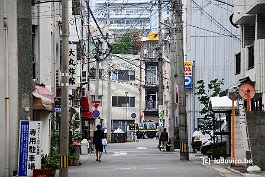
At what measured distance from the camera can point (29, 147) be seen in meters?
22.0

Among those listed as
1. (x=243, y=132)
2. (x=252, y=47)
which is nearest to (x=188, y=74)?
(x=252, y=47)

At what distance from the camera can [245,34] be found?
3434 centimetres

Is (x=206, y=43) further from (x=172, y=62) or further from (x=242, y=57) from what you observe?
(x=242, y=57)

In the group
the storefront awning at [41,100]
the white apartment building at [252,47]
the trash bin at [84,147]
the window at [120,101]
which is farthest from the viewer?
the window at [120,101]

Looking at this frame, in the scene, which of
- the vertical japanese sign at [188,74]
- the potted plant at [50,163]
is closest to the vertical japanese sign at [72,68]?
the potted plant at [50,163]

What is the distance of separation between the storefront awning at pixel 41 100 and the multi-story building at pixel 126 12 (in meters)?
18.4

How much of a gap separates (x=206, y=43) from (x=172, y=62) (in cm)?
329

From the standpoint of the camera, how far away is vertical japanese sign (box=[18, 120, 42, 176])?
21922mm

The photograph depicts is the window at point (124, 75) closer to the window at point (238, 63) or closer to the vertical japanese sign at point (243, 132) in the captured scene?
the window at point (238, 63)

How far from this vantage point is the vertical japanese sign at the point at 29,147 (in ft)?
71.9

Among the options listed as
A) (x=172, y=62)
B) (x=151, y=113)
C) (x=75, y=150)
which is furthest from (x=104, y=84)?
(x=75, y=150)

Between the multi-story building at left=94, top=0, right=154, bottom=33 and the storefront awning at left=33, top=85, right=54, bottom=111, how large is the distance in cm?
1839

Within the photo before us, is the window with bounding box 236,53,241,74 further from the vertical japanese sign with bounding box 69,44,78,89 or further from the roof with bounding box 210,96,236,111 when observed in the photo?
the vertical japanese sign with bounding box 69,44,78,89

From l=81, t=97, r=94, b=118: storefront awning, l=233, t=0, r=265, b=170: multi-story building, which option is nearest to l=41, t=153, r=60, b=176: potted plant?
l=233, t=0, r=265, b=170: multi-story building
